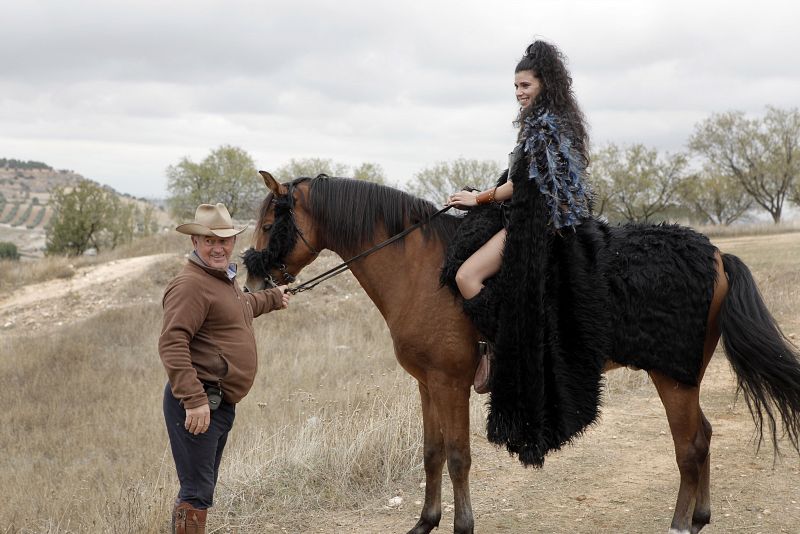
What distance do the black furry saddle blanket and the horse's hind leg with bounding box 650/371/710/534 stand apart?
0.10m

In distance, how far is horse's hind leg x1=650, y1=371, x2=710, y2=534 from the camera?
4145 millimetres

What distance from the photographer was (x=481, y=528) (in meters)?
4.93

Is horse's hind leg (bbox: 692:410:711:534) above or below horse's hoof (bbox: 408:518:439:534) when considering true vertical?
above

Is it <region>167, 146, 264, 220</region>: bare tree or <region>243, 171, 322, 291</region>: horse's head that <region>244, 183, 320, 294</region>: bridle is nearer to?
<region>243, 171, 322, 291</region>: horse's head

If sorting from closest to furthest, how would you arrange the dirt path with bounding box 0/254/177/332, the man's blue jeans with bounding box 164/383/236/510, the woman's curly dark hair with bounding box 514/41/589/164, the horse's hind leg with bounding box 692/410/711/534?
the man's blue jeans with bounding box 164/383/236/510, the woman's curly dark hair with bounding box 514/41/589/164, the horse's hind leg with bounding box 692/410/711/534, the dirt path with bounding box 0/254/177/332

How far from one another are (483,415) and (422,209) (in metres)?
3.20

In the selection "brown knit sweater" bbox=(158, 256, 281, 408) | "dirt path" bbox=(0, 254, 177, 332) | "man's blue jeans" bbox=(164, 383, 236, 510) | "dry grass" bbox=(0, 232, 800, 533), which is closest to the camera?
"brown knit sweater" bbox=(158, 256, 281, 408)

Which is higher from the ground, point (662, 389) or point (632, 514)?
point (662, 389)

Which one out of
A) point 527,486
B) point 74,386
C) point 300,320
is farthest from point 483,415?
point 300,320

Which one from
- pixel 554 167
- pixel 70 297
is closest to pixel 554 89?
pixel 554 167

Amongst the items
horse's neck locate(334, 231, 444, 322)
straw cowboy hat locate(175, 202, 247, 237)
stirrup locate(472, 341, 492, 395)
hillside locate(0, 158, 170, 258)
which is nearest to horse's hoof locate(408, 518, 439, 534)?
stirrup locate(472, 341, 492, 395)

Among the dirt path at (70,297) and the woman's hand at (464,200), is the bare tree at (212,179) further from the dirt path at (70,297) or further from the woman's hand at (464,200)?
the woman's hand at (464,200)

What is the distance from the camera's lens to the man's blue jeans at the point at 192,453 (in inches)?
139

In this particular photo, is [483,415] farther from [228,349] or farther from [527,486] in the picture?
[228,349]
